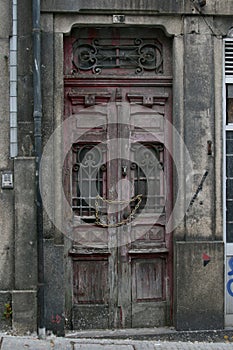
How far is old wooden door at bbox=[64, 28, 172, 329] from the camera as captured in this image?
7480 mm

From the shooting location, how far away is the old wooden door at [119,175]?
7.48 metres

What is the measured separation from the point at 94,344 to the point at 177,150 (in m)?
2.67

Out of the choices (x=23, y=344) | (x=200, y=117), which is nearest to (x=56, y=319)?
Result: (x=23, y=344)

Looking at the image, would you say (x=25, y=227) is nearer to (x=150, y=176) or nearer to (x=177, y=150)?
(x=150, y=176)

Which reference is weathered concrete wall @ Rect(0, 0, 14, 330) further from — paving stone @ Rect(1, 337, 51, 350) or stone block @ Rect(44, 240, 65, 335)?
paving stone @ Rect(1, 337, 51, 350)

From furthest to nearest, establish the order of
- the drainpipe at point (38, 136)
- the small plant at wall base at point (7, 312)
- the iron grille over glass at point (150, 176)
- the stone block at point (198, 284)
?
the iron grille over glass at point (150, 176) < the stone block at point (198, 284) < the small plant at wall base at point (7, 312) < the drainpipe at point (38, 136)

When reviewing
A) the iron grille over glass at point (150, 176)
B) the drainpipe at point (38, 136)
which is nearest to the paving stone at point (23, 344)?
the drainpipe at point (38, 136)

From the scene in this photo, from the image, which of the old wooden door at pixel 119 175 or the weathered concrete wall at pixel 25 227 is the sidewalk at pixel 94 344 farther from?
the weathered concrete wall at pixel 25 227

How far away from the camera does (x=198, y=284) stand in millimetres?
7336

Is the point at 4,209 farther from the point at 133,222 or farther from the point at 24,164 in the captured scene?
the point at 133,222

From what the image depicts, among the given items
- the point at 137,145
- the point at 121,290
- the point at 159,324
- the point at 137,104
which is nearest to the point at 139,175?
the point at 137,145

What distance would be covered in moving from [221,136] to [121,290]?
7.99 ft

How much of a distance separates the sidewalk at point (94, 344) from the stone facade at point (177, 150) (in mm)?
226

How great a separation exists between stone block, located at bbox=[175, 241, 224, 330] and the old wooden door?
289 mm
